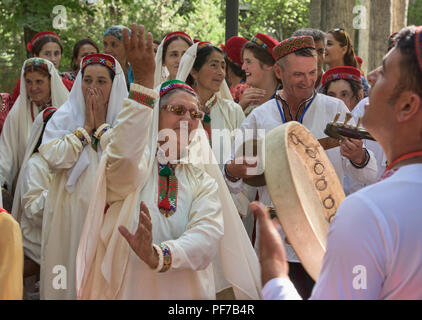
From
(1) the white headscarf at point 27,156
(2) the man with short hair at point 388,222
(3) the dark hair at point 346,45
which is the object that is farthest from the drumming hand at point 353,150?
(3) the dark hair at point 346,45

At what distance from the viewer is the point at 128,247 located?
11.0ft

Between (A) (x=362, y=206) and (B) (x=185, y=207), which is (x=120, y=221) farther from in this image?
(A) (x=362, y=206)

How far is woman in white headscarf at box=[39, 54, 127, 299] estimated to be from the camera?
4.68 m

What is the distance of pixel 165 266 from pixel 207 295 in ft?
1.42

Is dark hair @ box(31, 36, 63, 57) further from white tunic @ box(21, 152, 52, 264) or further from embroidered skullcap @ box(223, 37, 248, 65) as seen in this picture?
white tunic @ box(21, 152, 52, 264)

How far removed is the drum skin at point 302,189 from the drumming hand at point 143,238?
2.48 feet

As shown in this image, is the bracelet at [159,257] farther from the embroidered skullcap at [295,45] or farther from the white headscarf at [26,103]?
the white headscarf at [26,103]

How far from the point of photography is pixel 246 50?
578cm

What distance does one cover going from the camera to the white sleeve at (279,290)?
1690 millimetres

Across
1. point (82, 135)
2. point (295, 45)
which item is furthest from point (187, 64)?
point (295, 45)

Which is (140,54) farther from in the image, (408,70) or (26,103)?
(26,103)

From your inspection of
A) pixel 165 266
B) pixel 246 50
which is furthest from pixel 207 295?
pixel 246 50

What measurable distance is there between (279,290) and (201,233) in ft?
5.44

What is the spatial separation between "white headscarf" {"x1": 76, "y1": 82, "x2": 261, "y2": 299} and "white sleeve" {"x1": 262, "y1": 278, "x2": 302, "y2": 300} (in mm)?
1740
